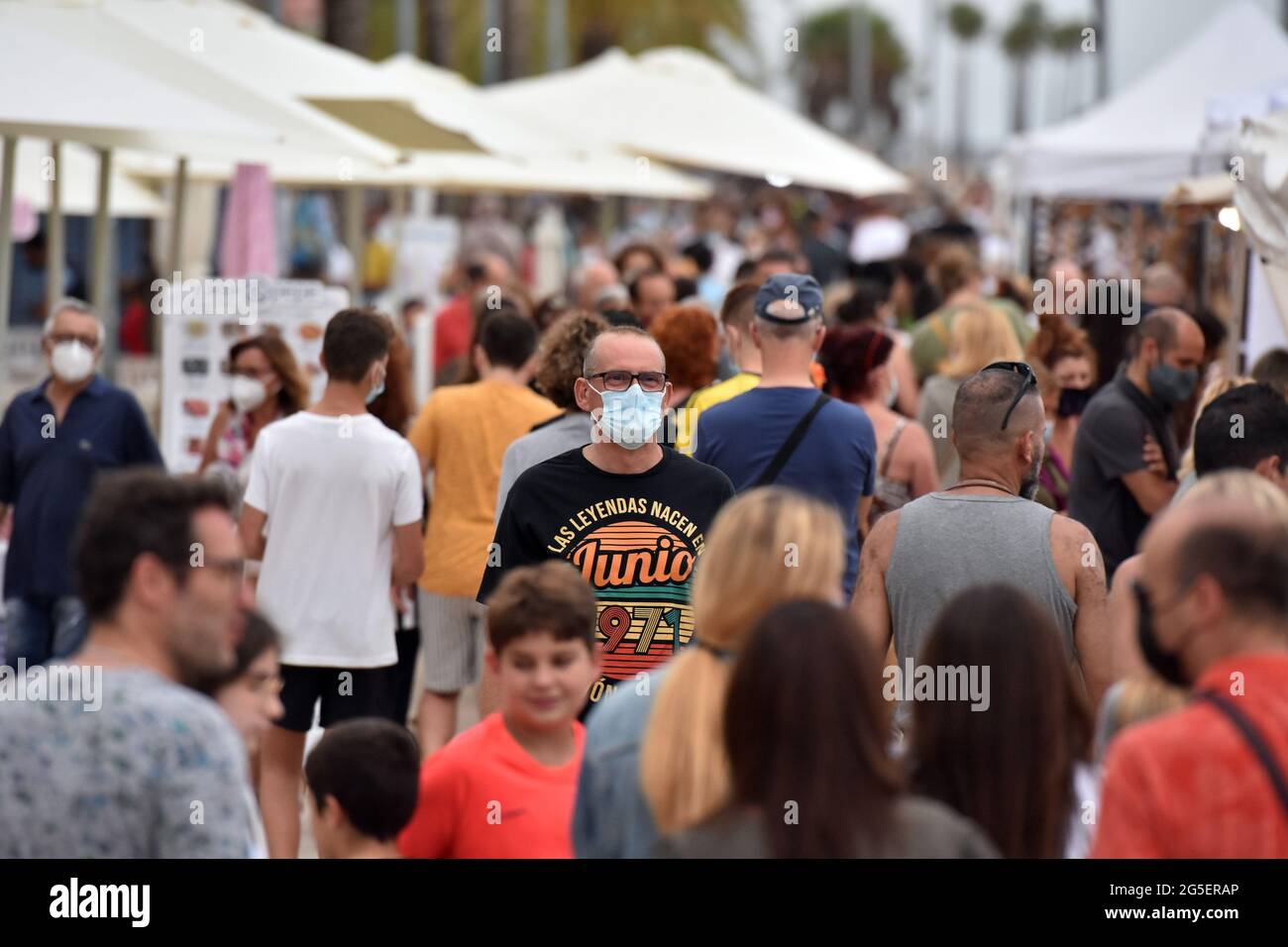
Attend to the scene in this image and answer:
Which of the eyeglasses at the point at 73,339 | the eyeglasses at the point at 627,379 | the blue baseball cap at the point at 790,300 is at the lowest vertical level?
the eyeglasses at the point at 627,379

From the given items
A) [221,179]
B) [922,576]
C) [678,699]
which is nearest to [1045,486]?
[922,576]

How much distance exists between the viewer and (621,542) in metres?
4.92

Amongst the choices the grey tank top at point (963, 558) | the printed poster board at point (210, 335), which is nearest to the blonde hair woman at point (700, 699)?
the grey tank top at point (963, 558)

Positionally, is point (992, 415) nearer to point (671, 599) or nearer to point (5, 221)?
point (671, 599)

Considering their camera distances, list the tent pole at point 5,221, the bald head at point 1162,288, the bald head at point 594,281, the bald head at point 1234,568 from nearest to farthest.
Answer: the bald head at point 1234,568, the tent pole at point 5,221, the bald head at point 1162,288, the bald head at point 594,281

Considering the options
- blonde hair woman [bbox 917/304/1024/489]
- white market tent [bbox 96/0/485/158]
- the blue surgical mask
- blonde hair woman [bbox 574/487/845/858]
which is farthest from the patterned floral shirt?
white market tent [bbox 96/0/485/158]

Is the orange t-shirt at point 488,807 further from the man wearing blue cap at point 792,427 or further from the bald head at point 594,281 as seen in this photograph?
the bald head at point 594,281

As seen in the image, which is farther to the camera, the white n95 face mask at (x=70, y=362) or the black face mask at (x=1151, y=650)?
the white n95 face mask at (x=70, y=362)

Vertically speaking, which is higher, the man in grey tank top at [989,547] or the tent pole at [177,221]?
the tent pole at [177,221]

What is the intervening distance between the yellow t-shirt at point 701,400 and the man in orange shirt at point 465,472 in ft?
1.79

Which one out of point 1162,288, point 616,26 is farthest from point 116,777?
point 616,26

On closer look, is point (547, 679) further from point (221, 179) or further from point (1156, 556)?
point (221, 179)

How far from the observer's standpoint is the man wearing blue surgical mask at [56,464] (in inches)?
285

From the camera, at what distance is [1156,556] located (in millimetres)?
3094
